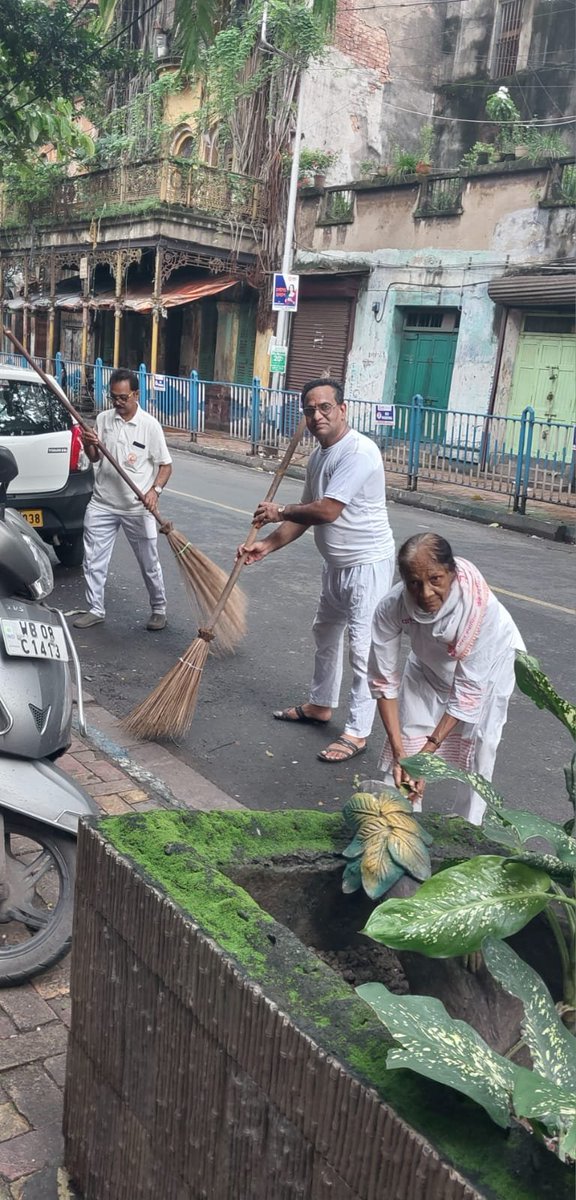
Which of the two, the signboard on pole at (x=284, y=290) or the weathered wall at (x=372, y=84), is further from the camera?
the weathered wall at (x=372, y=84)

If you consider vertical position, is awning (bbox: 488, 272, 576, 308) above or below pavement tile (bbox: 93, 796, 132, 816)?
above

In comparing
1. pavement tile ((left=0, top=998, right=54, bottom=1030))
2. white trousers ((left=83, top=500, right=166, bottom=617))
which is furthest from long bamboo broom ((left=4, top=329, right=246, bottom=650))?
pavement tile ((left=0, top=998, right=54, bottom=1030))

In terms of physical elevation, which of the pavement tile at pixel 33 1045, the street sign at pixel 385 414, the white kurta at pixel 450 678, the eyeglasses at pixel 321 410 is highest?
the eyeglasses at pixel 321 410

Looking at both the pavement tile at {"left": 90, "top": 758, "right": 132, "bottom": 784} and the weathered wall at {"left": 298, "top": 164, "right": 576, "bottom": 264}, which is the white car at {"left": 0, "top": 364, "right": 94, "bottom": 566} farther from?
the weathered wall at {"left": 298, "top": 164, "right": 576, "bottom": 264}

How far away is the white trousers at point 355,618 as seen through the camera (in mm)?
4781

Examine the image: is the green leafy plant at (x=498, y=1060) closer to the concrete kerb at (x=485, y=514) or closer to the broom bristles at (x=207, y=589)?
the broom bristles at (x=207, y=589)

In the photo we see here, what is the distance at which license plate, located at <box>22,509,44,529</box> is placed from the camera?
23.7 ft

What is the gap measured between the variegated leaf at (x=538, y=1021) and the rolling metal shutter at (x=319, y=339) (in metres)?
18.7

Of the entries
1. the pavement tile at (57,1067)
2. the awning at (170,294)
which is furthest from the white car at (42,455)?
the awning at (170,294)

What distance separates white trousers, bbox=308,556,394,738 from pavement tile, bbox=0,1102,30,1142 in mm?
2808

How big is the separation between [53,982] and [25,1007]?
138mm

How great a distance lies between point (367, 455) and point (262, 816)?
2901 millimetres

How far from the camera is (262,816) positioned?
6.73 feet

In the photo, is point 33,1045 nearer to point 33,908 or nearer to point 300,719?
point 33,908
